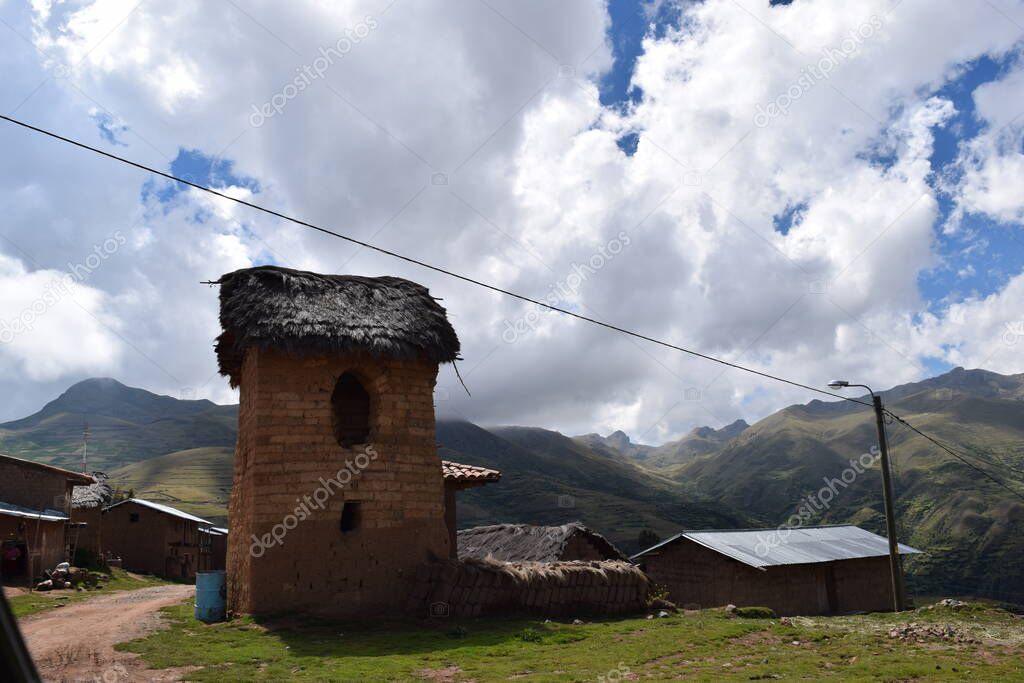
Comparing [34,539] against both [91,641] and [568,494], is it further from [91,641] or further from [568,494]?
[568,494]

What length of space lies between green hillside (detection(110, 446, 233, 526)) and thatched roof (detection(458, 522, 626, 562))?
38611mm

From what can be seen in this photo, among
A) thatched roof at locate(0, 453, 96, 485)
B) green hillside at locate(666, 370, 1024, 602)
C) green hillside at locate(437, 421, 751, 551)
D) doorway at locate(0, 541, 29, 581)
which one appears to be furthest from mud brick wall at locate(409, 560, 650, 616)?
green hillside at locate(666, 370, 1024, 602)

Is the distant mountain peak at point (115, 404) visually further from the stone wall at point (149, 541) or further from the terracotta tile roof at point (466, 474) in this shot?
the terracotta tile roof at point (466, 474)

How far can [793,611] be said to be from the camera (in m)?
22.4

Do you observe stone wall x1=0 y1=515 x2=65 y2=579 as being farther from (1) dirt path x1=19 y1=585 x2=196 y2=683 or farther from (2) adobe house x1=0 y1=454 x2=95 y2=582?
(1) dirt path x1=19 y1=585 x2=196 y2=683

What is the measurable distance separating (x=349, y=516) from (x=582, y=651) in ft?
16.7

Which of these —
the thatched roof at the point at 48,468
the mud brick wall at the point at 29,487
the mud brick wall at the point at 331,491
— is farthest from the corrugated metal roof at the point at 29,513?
the mud brick wall at the point at 331,491

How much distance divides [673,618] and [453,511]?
5.78 meters

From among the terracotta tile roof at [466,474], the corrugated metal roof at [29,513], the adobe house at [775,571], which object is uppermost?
the terracotta tile roof at [466,474]

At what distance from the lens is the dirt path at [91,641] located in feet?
29.4

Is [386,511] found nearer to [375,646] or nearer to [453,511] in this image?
[375,646]

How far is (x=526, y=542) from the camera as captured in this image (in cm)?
2516

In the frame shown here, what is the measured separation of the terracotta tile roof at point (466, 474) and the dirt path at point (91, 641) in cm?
620

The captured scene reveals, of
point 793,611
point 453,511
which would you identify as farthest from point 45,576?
point 793,611
